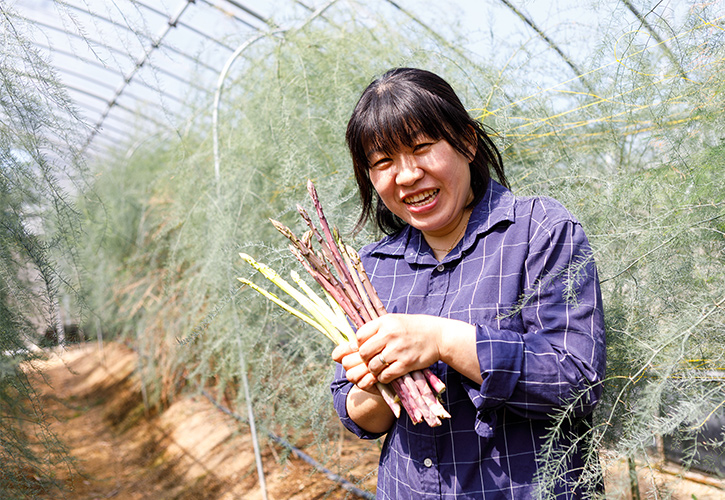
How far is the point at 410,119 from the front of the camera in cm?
91

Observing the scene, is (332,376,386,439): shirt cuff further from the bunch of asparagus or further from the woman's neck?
the woman's neck

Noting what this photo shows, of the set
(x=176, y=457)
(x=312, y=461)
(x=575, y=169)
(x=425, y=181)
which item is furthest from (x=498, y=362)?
(x=176, y=457)

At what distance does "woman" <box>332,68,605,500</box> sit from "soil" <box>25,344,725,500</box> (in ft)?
3.99

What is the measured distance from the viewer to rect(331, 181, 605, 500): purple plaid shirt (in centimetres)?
77

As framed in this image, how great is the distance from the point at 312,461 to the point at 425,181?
2295 millimetres

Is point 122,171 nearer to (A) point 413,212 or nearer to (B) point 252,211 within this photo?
(B) point 252,211

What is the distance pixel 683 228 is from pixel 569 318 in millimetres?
366

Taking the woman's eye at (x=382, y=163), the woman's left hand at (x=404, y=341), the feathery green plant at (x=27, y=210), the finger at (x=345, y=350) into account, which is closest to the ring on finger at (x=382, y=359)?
the woman's left hand at (x=404, y=341)

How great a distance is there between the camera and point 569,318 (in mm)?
789

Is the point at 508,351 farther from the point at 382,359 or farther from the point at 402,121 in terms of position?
the point at 402,121

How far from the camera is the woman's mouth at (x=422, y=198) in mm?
949

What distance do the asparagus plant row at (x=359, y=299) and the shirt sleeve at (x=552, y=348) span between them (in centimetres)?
7

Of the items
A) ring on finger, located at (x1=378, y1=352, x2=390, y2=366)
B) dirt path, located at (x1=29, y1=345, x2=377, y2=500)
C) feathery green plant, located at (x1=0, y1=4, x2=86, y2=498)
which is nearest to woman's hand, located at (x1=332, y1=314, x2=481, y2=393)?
ring on finger, located at (x1=378, y1=352, x2=390, y2=366)

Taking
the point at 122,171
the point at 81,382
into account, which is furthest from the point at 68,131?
the point at 81,382
